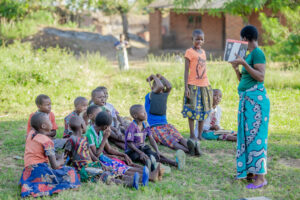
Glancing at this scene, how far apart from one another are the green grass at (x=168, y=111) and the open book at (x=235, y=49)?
1427 mm

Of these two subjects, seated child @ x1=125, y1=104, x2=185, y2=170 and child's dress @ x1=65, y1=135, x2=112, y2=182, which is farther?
seated child @ x1=125, y1=104, x2=185, y2=170

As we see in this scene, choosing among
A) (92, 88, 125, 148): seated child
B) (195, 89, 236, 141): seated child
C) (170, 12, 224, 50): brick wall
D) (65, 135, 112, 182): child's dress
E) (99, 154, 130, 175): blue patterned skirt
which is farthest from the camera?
(170, 12, 224, 50): brick wall

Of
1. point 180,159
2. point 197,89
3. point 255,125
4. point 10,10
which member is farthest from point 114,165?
point 10,10

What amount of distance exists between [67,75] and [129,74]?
2.36m

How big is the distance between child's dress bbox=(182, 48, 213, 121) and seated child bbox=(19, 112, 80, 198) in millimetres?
2396

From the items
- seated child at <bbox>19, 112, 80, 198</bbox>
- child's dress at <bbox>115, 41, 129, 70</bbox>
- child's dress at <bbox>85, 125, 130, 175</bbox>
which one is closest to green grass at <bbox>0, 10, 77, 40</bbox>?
child's dress at <bbox>115, 41, 129, 70</bbox>

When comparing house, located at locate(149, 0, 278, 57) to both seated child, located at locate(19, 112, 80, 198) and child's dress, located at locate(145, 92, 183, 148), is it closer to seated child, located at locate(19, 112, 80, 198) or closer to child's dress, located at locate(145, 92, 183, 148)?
child's dress, located at locate(145, 92, 183, 148)

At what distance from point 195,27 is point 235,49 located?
17.4m

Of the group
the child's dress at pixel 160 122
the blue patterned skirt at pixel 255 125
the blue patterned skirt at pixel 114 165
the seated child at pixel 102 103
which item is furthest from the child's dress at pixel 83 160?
the blue patterned skirt at pixel 255 125

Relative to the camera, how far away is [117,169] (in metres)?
4.06

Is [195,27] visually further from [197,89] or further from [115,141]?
[115,141]

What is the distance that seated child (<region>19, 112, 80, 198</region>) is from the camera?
3.59m

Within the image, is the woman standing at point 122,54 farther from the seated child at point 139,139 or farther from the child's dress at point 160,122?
the seated child at point 139,139

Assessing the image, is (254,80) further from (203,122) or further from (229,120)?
(229,120)
